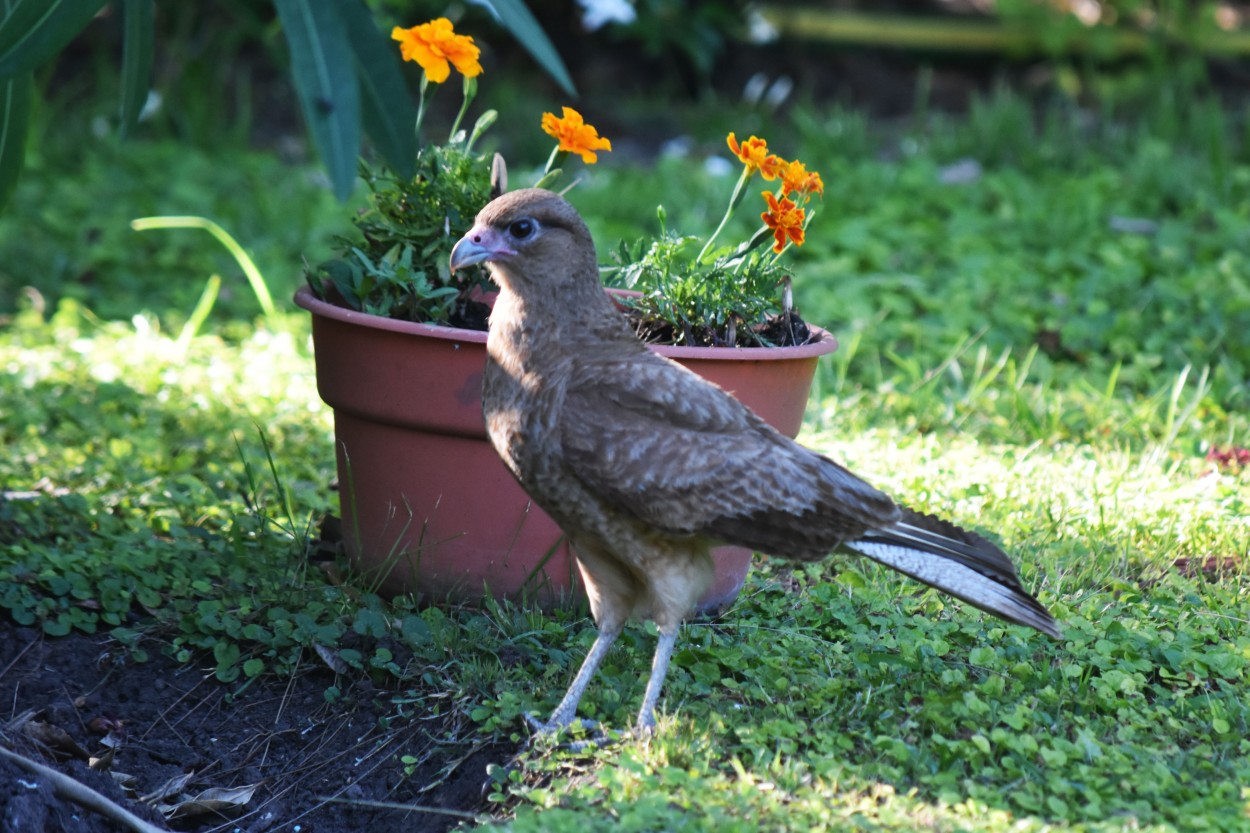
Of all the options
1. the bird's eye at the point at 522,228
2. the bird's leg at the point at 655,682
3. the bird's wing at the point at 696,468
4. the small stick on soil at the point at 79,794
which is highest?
the bird's eye at the point at 522,228

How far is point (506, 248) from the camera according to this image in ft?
9.37

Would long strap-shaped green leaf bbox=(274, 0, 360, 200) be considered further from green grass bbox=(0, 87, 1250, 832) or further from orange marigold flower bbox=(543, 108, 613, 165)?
green grass bbox=(0, 87, 1250, 832)

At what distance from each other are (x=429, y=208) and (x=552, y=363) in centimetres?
75

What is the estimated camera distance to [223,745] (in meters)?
3.01

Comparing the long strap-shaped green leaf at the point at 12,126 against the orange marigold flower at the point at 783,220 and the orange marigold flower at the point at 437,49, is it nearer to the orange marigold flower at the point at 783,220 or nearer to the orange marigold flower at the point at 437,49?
the orange marigold flower at the point at 437,49

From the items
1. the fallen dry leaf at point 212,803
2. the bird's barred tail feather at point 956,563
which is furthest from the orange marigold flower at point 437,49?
the fallen dry leaf at point 212,803

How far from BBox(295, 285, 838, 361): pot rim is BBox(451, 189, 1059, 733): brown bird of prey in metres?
0.16

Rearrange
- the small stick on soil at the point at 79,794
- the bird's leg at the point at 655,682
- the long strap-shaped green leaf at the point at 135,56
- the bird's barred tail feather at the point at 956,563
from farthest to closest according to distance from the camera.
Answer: the bird's barred tail feather at the point at 956,563
the bird's leg at the point at 655,682
the long strap-shaped green leaf at the point at 135,56
the small stick on soil at the point at 79,794

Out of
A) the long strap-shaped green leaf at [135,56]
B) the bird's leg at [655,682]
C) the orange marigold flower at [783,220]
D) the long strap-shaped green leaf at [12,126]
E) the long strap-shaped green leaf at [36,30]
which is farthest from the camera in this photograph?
the orange marigold flower at [783,220]

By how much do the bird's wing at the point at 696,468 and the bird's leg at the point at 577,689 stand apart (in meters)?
0.35

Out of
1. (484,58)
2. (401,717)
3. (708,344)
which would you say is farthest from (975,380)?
(484,58)

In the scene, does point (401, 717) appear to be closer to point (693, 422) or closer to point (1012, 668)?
point (693, 422)

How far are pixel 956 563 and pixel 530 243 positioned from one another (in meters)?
1.14

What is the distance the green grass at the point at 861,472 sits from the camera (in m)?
2.67
